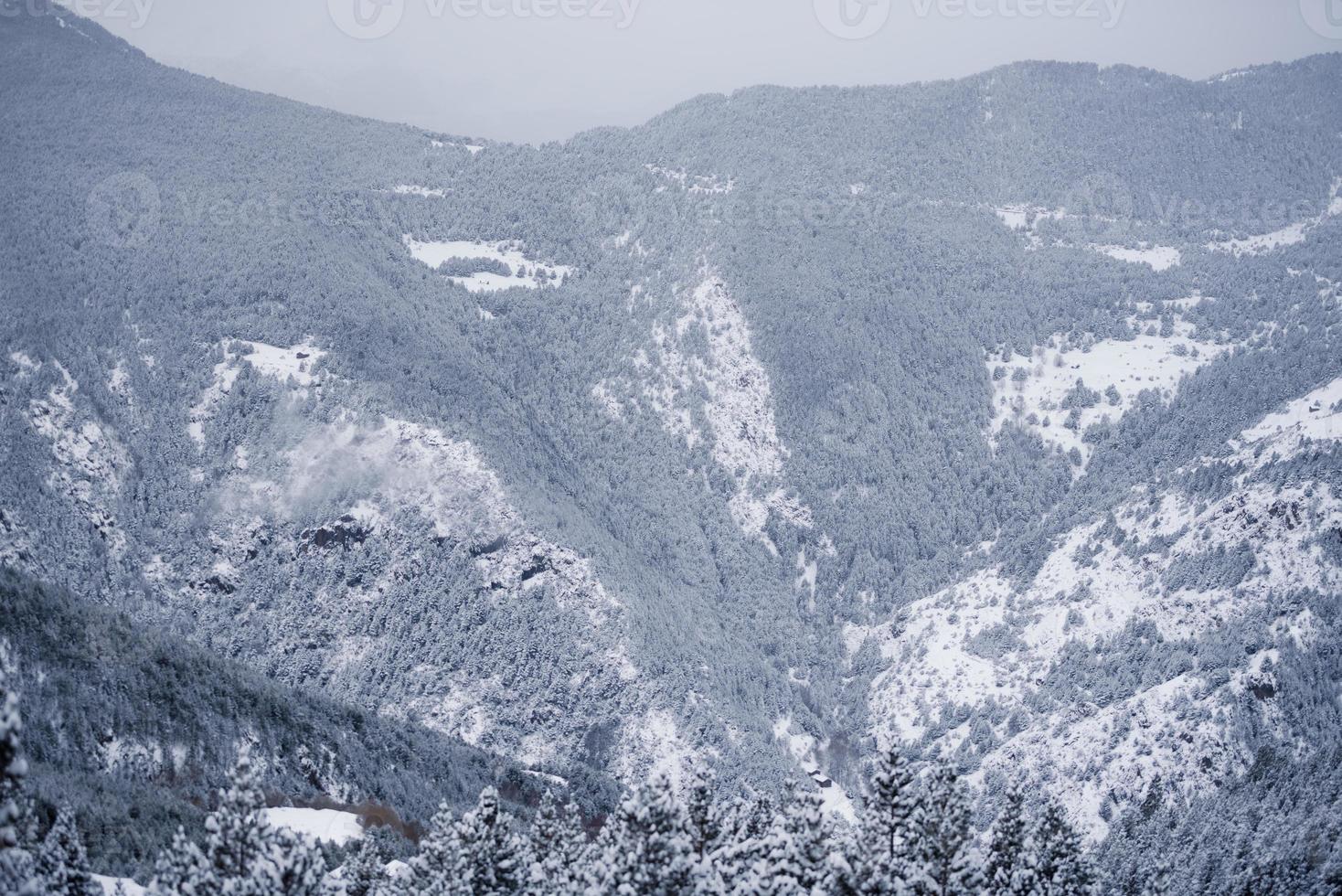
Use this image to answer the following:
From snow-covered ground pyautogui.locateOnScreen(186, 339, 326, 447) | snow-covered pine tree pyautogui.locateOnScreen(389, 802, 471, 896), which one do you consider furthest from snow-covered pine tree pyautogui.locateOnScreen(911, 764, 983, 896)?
snow-covered ground pyautogui.locateOnScreen(186, 339, 326, 447)

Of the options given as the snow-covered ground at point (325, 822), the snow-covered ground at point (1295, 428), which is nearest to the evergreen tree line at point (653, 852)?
the snow-covered ground at point (325, 822)

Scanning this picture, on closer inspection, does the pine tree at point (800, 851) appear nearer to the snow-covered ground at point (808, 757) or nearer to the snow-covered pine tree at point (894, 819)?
the snow-covered pine tree at point (894, 819)

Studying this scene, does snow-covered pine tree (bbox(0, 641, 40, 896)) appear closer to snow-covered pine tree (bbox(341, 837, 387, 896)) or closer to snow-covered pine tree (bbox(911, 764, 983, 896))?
snow-covered pine tree (bbox(341, 837, 387, 896))

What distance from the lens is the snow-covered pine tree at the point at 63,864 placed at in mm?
50406

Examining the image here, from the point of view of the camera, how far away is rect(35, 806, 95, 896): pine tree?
50.4 m

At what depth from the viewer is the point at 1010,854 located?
64.2 meters

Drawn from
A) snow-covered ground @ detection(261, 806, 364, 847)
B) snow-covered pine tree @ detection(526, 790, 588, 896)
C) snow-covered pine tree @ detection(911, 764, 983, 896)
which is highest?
snow-covered pine tree @ detection(911, 764, 983, 896)

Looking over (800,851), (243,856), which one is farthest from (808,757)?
(243,856)

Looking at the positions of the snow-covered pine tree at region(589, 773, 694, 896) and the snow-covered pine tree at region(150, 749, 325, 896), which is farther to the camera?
the snow-covered pine tree at region(589, 773, 694, 896)

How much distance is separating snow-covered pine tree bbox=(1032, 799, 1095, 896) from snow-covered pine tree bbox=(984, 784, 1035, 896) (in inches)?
30.9

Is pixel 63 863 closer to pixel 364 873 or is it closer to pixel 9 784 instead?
pixel 364 873

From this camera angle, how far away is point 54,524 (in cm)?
17100

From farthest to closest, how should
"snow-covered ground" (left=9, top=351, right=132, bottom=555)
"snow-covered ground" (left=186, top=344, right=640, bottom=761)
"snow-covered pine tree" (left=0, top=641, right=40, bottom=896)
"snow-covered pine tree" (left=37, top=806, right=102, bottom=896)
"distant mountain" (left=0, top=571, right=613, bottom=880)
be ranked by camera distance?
"snow-covered ground" (left=9, top=351, right=132, bottom=555)
"snow-covered ground" (left=186, top=344, right=640, bottom=761)
"distant mountain" (left=0, top=571, right=613, bottom=880)
"snow-covered pine tree" (left=37, top=806, right=102, bottom=896)
"snow-covered pine tree" (left=0, top=641, right=40, bottom=896)

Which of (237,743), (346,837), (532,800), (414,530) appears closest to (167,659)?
(237,743)
